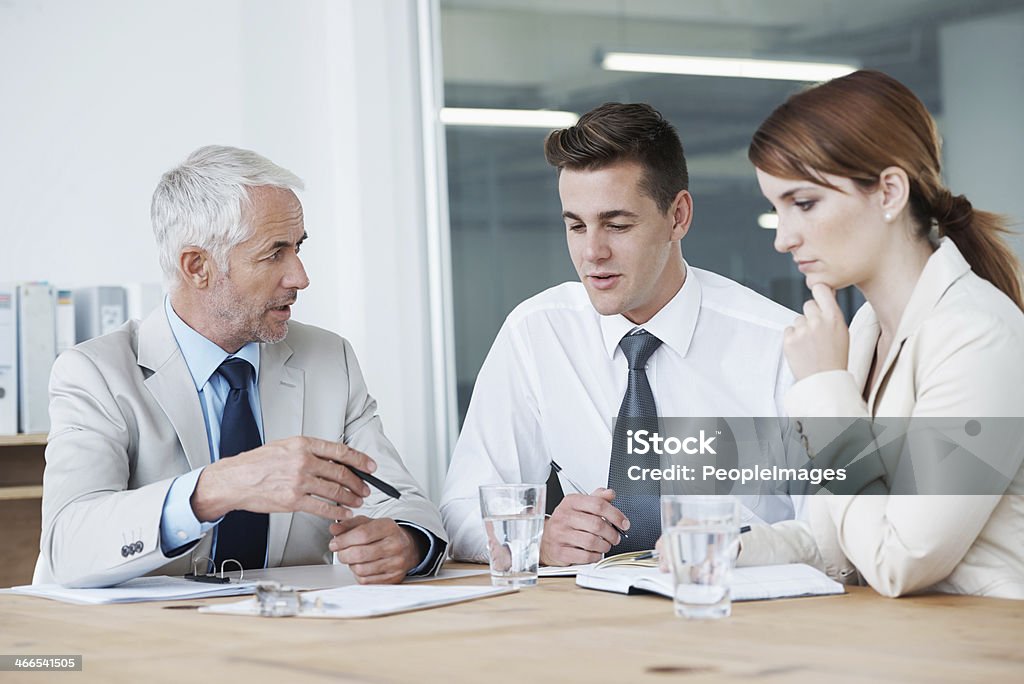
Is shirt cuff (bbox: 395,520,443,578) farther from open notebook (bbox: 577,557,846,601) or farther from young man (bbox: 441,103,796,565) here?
open notebook (bbox: 577,557,846,601)

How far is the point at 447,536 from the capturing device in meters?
1.91

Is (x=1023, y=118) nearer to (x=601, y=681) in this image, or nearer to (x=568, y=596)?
(x=568, y=596)

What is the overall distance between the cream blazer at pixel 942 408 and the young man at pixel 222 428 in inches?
23.5

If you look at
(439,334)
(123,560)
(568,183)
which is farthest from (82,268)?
(123,560)

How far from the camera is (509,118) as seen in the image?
3.57 meters

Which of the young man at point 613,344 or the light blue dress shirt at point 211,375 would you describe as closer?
the light blue dress shirt at point 211,375

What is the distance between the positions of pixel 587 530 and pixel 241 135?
93.3 inches

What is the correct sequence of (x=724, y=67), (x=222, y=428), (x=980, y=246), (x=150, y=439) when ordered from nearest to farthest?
1. (x=980, y=246)
2. (x=150, y=439)
3. (x=222, y=428)
4. (x=724, y=67)

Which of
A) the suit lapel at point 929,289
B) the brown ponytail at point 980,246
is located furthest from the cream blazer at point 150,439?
the brown ponytail at point 980,246

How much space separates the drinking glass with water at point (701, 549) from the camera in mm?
1180

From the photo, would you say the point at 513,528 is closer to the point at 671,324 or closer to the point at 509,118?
the point at 671,324

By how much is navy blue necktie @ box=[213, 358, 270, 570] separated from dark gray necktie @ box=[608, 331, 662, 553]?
620mm

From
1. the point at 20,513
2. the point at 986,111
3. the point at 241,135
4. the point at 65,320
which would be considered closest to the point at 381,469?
the point at 986,111

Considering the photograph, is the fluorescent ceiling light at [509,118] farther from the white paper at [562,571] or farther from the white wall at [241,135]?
the white paper at [562,571]
